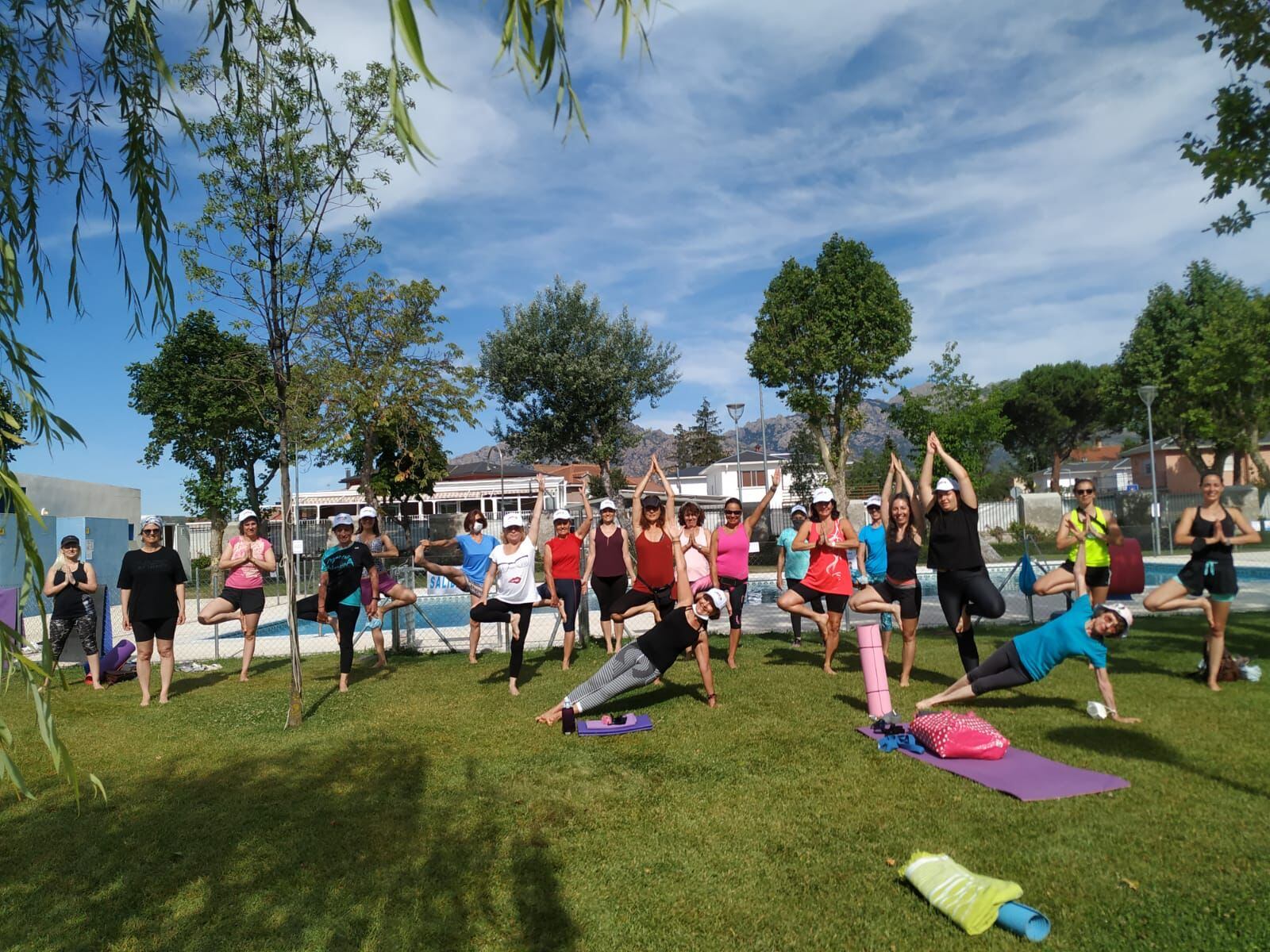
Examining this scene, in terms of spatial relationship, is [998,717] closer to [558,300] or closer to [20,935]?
[20,935]

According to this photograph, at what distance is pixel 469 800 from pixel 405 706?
125 inches

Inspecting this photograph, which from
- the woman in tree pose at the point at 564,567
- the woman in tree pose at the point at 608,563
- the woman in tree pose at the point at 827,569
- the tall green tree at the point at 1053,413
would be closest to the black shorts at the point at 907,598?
the woman in tree pose at the point at 827,569

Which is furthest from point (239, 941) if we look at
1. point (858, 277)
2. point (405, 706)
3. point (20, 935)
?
point (858, 277)

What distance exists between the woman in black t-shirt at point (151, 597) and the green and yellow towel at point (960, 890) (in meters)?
7.65

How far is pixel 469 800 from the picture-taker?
202 inches

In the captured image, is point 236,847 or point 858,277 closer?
point 236,847

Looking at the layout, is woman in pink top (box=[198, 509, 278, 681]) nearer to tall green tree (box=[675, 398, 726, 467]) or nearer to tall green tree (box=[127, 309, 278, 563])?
tall green tree (box=[127, 309, 278, 563])

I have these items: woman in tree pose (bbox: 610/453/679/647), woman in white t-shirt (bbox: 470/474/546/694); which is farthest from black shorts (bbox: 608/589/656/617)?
woman in white t-shirt (bbox: 470/474/546/694)

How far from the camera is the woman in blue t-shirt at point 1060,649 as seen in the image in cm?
595

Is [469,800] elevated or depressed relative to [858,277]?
depressed

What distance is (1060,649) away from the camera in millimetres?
6055

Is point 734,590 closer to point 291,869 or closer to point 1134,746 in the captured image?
point 1134,746

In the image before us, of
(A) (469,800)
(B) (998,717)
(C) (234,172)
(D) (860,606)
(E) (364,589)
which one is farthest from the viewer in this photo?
(E) (364,589)

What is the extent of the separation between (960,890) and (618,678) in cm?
395
